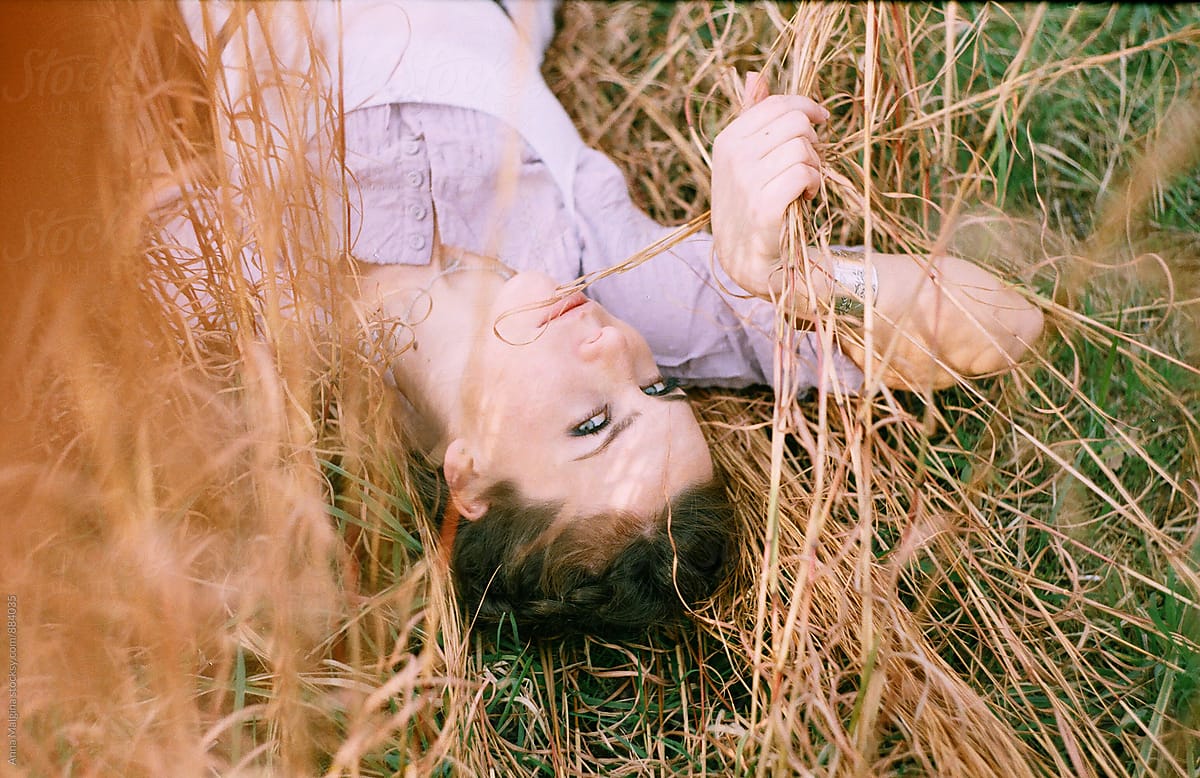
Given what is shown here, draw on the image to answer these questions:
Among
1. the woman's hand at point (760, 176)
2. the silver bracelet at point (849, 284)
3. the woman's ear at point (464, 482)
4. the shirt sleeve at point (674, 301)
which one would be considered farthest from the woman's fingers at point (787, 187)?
the woman's ear at point (464, 482)

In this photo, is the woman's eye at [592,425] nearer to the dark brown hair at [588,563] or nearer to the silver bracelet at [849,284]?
the dark brown hair at [588,563]

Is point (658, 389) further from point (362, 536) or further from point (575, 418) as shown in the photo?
point (362, 536)

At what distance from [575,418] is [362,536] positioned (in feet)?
1.30

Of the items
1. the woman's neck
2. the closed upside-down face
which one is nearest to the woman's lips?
the closed upside-down face

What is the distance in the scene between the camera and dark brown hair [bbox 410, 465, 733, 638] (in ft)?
4.41

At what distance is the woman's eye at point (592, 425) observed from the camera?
4.29ft

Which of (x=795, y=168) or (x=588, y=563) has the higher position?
(x=795, y=168)

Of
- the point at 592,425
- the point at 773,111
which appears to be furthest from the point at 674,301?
the point at 773,111

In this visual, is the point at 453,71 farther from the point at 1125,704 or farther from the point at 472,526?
the point at 1125,704

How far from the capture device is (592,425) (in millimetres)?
1311

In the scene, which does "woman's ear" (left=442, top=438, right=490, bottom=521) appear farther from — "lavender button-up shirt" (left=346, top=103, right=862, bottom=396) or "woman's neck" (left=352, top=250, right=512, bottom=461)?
"lavender button-up shirt" (left=346, top=103, right=862, bottom=396)

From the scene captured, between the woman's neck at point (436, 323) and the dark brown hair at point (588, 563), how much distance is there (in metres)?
0.19

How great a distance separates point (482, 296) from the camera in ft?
4.93

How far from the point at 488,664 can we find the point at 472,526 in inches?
9.4
